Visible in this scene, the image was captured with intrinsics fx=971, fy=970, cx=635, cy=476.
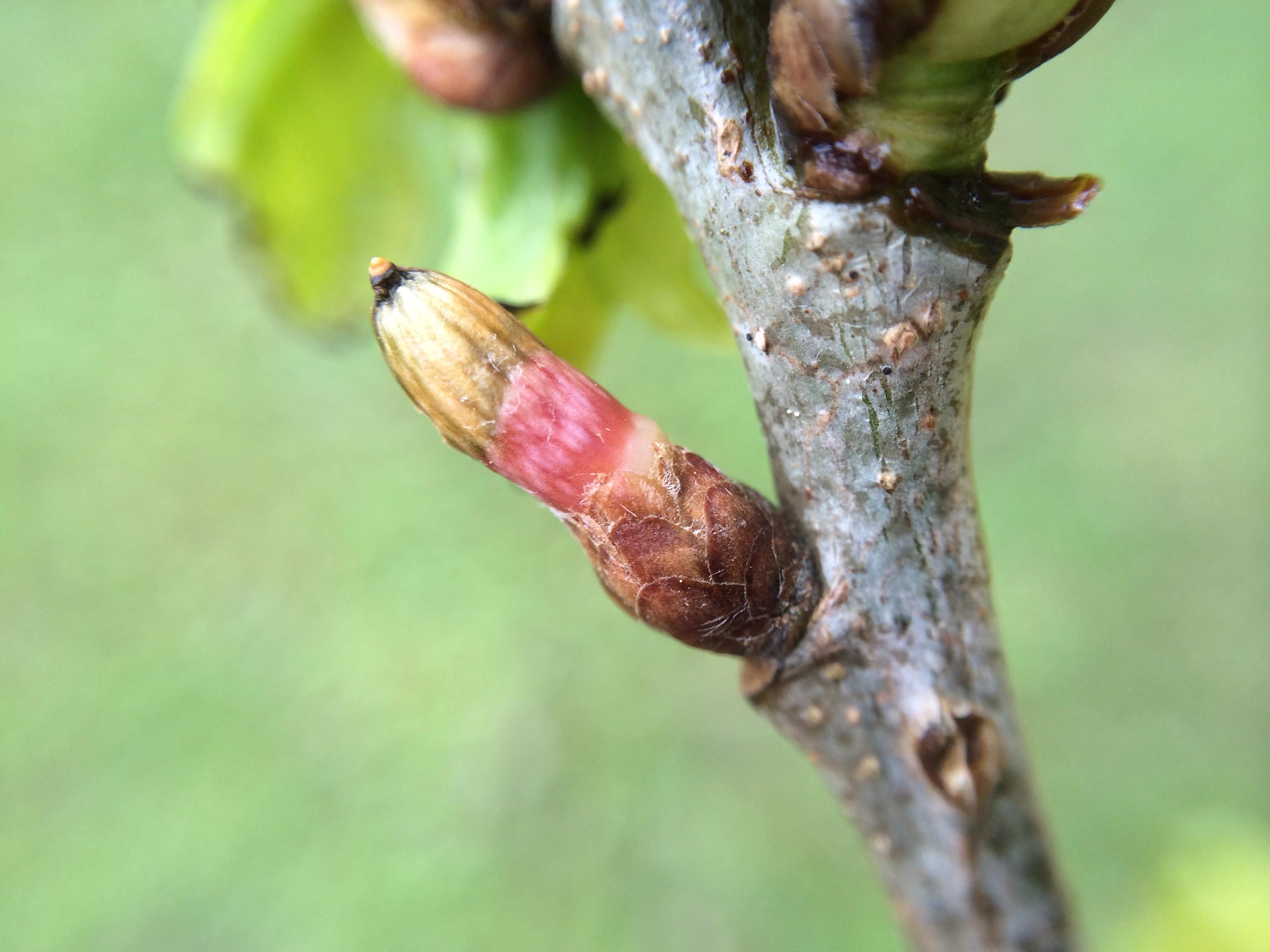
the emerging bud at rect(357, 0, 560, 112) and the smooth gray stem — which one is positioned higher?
the emerging bud at rect(357, 0, 560, 112)

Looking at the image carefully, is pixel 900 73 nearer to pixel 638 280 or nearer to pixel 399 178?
pixel 638 280

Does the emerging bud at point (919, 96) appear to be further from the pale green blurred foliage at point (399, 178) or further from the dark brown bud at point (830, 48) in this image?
the pale green blurred foliage at point (399, 178)

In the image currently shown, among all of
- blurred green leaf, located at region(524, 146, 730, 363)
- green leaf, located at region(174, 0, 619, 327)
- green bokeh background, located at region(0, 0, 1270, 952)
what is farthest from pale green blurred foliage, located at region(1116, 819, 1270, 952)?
green leaf, located at region(174, 0, 619, 327)

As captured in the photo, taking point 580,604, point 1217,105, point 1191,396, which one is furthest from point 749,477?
point 1217,105

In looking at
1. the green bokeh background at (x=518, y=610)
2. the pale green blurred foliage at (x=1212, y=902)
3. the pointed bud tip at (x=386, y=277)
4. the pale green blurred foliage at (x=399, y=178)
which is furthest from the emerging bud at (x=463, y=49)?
the green bokeh background at (x=518, y=610)

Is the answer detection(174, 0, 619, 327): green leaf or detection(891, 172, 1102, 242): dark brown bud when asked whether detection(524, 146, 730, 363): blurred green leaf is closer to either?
detection(174, 0, 619, 327): green leaf

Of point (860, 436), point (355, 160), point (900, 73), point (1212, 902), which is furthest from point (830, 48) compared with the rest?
point (1212, 902)
